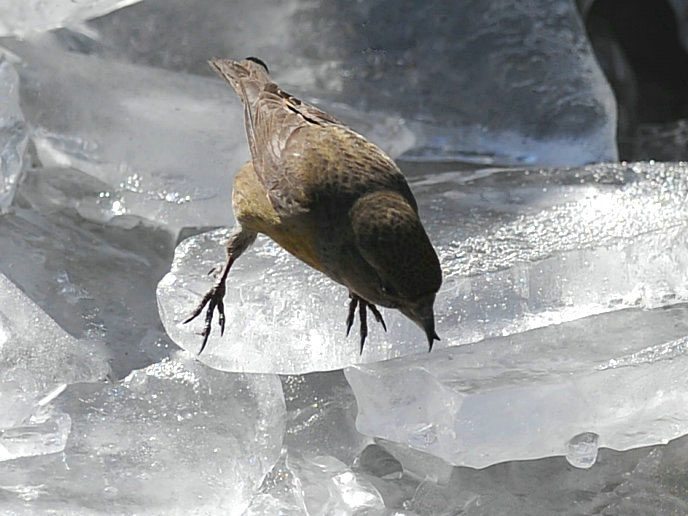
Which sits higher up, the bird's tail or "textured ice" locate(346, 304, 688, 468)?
the bird's tail

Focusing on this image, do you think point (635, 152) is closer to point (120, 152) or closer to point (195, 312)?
point (120, 152)

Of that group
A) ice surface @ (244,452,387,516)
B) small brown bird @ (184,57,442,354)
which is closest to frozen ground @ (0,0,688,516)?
ice surface @ (244,452,387,516)

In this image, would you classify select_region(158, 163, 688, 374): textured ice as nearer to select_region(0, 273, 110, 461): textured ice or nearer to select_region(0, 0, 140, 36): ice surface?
select_region(0, 273, 110, 461): textured ice

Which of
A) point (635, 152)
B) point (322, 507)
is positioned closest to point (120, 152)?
point (322, 507)

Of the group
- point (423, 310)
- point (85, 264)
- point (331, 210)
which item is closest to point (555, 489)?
point (423, 310)

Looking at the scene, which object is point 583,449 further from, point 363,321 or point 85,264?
point 85,264

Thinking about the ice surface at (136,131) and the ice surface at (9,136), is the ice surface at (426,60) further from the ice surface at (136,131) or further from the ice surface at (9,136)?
the ice surface at (9,136)

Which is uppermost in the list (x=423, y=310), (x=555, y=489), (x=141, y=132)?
(x=423, y=310)
